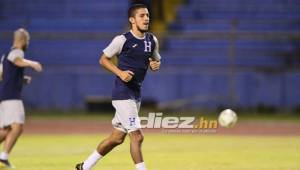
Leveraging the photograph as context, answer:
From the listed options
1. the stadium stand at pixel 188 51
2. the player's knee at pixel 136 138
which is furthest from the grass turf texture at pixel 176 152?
the stadium stand at pixel 188 51

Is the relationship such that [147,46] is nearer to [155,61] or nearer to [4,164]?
[155,61]

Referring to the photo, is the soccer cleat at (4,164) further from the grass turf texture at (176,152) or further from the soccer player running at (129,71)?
the soccer player running at (129,71)

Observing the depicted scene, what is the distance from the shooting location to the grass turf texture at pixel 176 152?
1370cm

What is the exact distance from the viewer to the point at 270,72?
2833cm

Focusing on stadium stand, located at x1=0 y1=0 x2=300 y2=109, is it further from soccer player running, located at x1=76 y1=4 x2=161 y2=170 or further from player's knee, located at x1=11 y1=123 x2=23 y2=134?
soccer player running, located at x1=76 y1=4 x2=161 y2=170

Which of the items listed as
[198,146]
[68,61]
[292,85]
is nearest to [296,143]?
[198,146]

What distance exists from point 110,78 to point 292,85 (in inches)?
269

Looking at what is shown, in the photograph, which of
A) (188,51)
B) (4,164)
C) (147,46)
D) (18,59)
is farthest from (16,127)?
(188,51)

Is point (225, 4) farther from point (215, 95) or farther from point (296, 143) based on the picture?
point (296, 143)

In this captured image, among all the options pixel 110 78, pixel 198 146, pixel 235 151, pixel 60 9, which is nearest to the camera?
pixel 235 151

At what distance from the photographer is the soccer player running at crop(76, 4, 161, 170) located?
1121 centimetres

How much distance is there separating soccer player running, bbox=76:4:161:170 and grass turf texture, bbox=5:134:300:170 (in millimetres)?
2025

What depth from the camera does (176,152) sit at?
1623cm

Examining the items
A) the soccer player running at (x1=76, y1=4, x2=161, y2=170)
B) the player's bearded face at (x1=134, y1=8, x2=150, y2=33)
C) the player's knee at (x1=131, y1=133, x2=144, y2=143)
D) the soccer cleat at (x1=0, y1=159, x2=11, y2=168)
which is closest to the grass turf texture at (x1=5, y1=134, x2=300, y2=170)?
the soccer cleat at (x1=0, y1=159, x2=11, y2=168)
